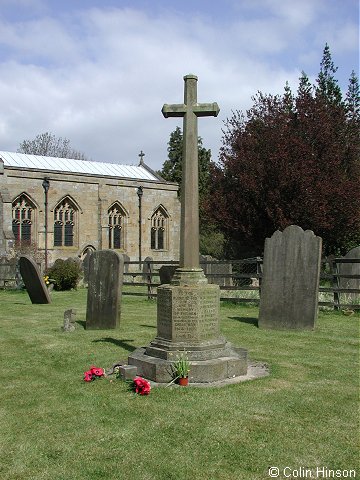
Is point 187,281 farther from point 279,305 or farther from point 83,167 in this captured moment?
point 83,167

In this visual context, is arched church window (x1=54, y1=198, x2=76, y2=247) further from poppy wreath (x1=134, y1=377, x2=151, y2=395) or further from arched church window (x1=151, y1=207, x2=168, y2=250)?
poppy wreath (x1=134, y1=377, x2=151, y2=395)

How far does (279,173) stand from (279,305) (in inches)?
470

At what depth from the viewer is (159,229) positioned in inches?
1486

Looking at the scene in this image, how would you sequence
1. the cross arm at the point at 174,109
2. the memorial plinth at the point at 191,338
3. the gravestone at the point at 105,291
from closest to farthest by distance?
the memorial plinth at the point at 191,338 < the cross arm at the point at 174,109 < the gravestone at the point at 105,291

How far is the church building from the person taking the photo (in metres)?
30.6

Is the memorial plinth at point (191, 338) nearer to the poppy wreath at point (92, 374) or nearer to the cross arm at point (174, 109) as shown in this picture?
the poppy wreath at point (92, 374)

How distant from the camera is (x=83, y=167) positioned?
37.6 metres

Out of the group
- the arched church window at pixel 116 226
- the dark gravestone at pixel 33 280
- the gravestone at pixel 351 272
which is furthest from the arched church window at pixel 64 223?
the gravestone at pixel 351 272

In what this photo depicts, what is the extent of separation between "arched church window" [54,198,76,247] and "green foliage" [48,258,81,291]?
1166cm

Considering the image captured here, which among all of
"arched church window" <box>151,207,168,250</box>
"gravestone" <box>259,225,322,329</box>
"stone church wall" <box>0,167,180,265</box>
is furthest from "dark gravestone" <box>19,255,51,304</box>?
"arched church window" <box>151,207,168,250</box>

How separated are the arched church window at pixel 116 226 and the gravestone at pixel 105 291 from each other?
2450 cm

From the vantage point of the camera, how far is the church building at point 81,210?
30609 mm

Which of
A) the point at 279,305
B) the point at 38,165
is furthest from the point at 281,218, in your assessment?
the point at 38,165

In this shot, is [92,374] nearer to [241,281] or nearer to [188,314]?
[188,314]
